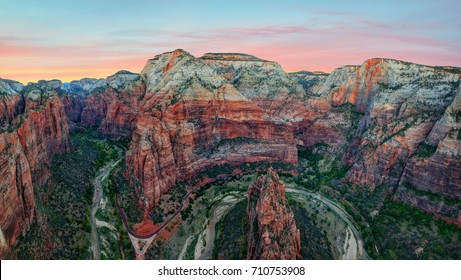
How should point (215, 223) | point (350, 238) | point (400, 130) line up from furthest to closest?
point (400, 130), point (215, 223), point (350, 238)

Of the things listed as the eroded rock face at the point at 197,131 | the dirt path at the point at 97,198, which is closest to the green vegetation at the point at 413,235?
the eroded rock face at the point at 197,131

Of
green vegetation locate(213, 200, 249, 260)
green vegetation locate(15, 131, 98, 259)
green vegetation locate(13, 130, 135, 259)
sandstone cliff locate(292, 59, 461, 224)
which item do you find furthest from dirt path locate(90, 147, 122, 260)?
sandstone cliff locate(292, 59, 461, 224)

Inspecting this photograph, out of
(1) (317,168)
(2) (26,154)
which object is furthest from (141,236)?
(1) (317,168)

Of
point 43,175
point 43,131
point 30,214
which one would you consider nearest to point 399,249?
point 30,214

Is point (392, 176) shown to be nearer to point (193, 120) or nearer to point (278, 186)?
point (278, 186)

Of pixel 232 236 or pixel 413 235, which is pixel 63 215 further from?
pixel 413 235

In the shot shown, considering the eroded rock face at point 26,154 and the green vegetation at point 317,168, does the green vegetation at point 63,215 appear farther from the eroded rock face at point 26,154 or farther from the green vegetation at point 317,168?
the green vegetation at point 317,168
